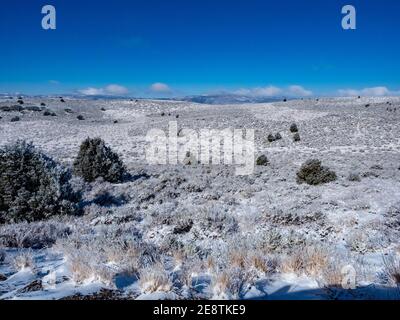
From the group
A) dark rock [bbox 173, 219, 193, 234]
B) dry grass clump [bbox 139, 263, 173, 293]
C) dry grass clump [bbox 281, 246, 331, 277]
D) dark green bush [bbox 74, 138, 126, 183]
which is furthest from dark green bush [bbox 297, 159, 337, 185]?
dry grass clump [bbox 139, 263, 173, 293]

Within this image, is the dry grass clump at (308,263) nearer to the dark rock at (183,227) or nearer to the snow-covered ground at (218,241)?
the snow-covered ground at (218,241)

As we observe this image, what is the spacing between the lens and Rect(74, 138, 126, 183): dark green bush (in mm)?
15766

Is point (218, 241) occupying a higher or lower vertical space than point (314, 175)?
lower

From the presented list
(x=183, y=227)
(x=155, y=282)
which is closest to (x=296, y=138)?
(x=183, y=227)

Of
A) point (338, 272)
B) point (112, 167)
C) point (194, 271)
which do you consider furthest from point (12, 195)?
point (338, 272)

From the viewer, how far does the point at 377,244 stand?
707 centimetres

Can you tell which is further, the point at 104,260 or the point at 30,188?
the point at 30,188

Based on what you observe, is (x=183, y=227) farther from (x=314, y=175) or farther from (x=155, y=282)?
(x=314, y=175)

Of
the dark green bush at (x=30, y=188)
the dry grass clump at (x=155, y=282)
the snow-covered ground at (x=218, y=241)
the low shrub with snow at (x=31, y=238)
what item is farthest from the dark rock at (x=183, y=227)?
the dry grass clump at (x=155, y=282)

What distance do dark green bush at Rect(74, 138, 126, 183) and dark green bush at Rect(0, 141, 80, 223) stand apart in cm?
425

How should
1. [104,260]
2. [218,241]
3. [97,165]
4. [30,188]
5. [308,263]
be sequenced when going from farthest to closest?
[97,165] → [30,188] → [218,241] → [104,260] → [308,263]

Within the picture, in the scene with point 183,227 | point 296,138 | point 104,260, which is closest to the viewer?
point 104,260

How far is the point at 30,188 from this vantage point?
→ 10.5 metres

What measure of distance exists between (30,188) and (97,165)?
5.34 meters
